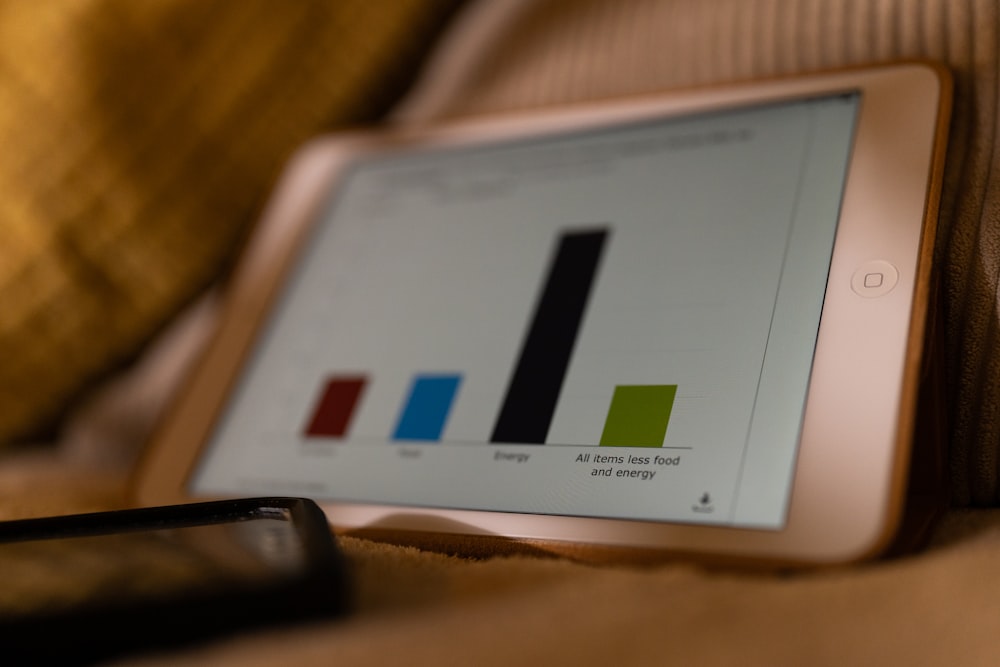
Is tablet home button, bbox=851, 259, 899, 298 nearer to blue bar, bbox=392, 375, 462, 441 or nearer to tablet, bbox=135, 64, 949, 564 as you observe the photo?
tablet, bbox=135, 64, 949, 564

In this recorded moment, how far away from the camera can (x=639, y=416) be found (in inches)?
14.8

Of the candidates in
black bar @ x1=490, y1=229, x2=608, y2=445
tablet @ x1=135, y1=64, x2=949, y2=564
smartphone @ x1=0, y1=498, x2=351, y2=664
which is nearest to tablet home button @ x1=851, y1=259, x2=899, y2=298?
tablet @ x1=135, y1=64, x2=949, y2=564

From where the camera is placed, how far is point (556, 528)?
0.36 meters

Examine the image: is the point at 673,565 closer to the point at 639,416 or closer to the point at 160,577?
the point at 639,416

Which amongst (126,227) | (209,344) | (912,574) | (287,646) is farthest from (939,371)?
(126,227)

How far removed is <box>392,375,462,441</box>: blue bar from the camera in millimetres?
421

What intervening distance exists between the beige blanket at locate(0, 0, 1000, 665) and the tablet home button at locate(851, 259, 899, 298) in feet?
0.12

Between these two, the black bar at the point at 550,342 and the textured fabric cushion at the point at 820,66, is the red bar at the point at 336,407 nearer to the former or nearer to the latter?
the black bar at the point at 550,342

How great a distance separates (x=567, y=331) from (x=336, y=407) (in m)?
0.13

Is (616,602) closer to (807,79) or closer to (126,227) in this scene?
(807,79)

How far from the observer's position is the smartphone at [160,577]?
24 centimetres

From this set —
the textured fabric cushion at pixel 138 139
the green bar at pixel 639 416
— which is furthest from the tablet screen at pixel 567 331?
the textured fabric cushion at pixel 138 139

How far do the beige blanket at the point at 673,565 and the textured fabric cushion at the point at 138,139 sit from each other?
4cm

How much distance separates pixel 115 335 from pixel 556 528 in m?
0.41
